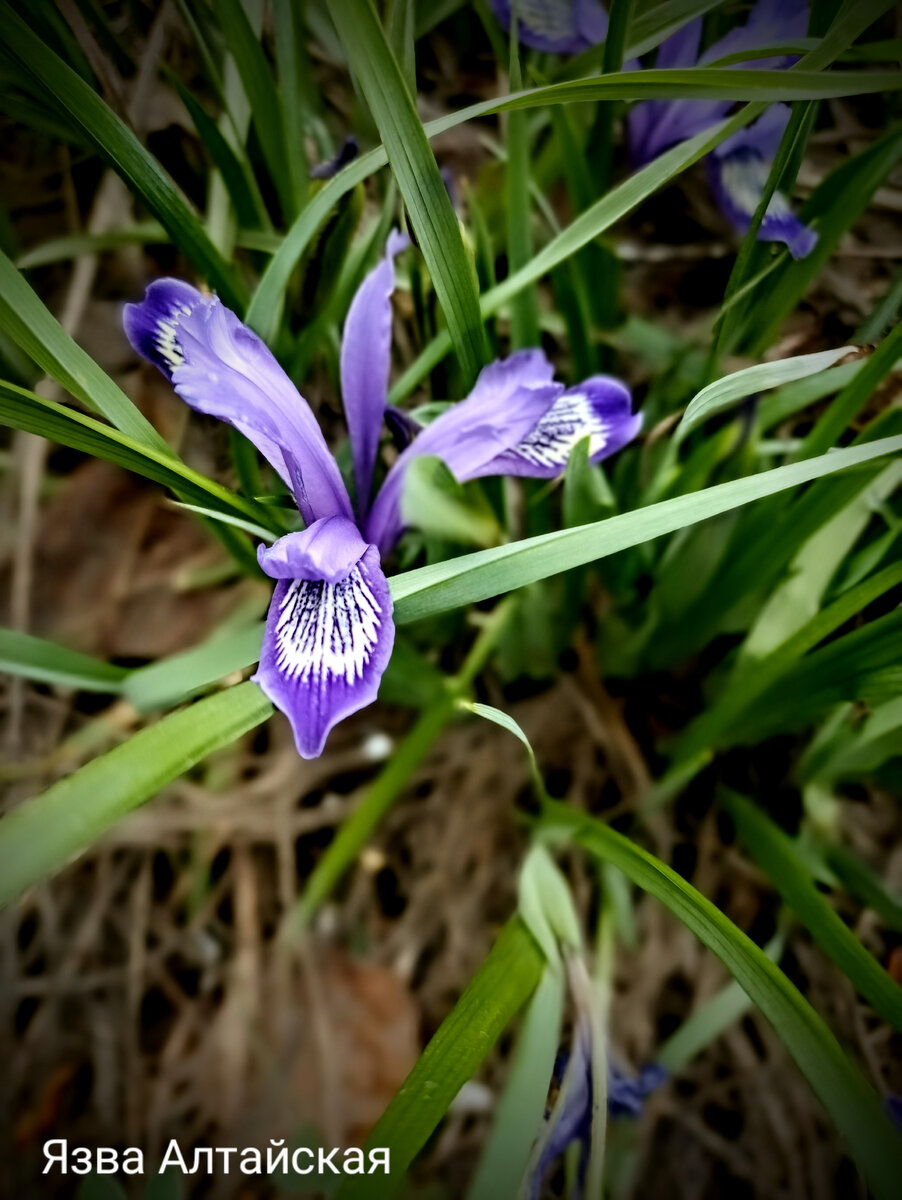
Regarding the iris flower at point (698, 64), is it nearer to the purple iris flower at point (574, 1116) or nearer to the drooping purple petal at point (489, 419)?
the drooping purple petal at point (489, 419)

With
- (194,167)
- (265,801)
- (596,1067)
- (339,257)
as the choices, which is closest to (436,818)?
(265,801)

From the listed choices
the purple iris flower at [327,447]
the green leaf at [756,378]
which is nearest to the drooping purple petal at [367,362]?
the purple iris flower at [327,447]

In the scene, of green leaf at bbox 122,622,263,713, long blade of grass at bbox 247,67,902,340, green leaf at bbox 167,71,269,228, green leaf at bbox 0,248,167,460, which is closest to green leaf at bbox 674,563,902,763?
long blade of grass at bbox 247,67,902,340

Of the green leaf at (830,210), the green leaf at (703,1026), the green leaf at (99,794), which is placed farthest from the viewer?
the green leaf at (703,1026)

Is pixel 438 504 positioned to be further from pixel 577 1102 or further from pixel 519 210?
pixel 577 1102

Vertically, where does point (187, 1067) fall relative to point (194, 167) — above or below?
below

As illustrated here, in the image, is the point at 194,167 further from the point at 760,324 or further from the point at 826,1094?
the point at 826,1094
